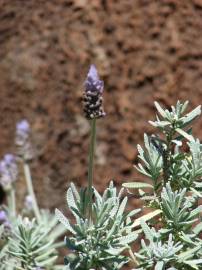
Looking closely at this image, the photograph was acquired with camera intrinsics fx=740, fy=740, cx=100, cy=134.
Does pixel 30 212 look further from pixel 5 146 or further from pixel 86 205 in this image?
pixel 86 205

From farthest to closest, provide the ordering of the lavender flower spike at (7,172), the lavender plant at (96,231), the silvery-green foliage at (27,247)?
the lavender flower spike at (7,172) → the silvery-green foliage at (27,247) → the lavender plant at (96,231)

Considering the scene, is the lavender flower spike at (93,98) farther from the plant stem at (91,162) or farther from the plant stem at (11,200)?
the plant stem at (11,200)

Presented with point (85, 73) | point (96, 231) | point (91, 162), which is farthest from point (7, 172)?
point (91, 162)

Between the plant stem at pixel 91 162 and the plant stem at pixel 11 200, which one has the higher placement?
the plant stem at pixel 91 162

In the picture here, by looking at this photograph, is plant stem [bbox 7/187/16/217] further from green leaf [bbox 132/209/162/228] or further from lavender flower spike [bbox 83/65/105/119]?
lavender flower spike [bbox 83/65/105/119]

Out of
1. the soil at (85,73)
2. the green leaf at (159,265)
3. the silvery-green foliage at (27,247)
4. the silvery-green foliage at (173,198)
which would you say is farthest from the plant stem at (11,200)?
the green leaf at (159,265)

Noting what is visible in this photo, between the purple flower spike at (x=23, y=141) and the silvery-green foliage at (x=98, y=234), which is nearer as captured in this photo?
the silvery-green foliage at (x=98, y=234)

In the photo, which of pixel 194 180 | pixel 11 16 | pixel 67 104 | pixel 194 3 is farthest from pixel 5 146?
pixel 194 180

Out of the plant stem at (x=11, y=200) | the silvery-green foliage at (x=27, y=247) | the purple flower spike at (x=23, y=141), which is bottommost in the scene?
the plant stem at (x=11, y=200)
